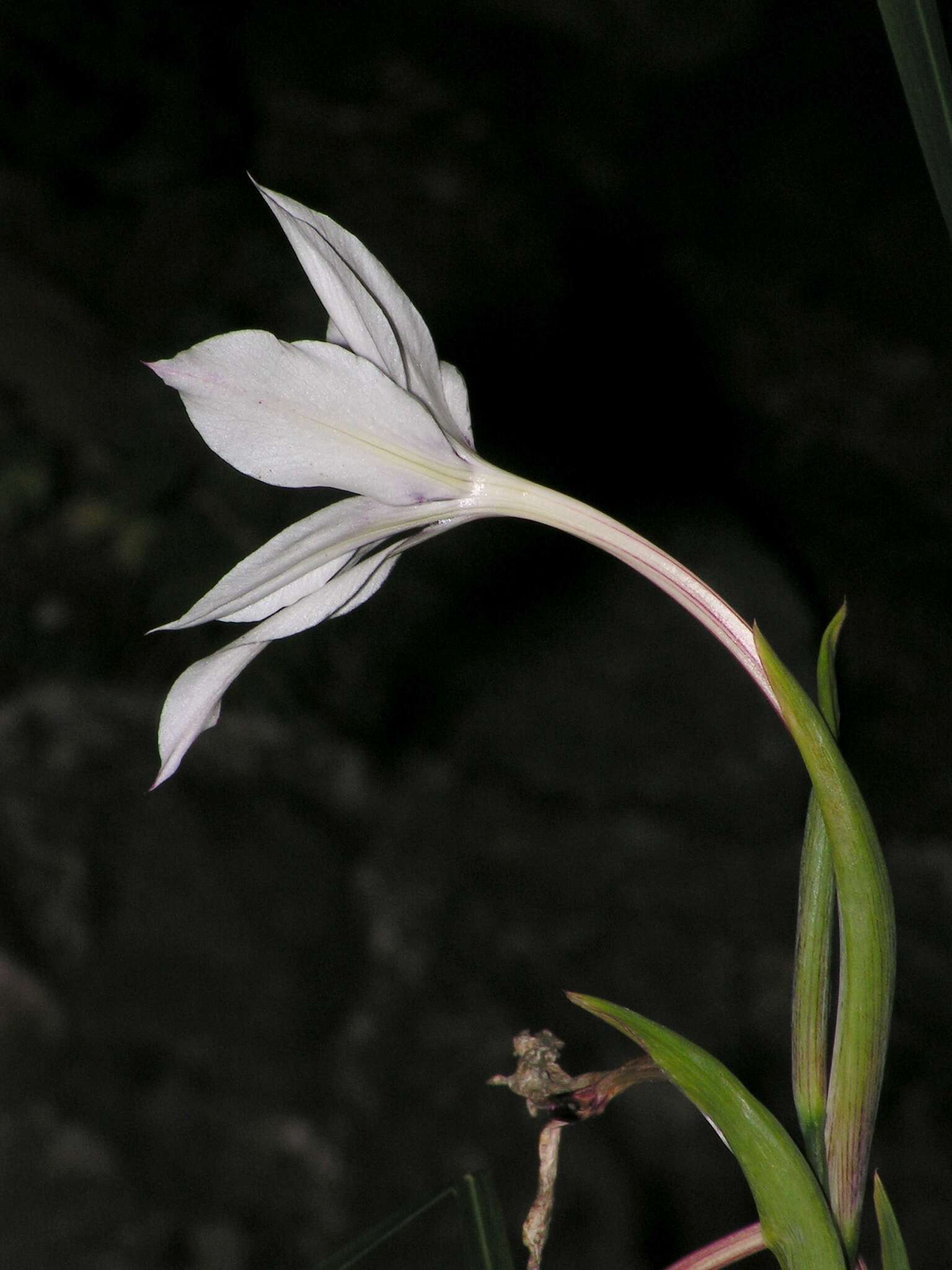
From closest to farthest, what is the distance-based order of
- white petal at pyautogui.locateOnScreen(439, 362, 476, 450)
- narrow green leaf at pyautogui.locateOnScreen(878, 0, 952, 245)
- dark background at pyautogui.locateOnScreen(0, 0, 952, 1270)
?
narrow green leaf at pyautogui.locateOnScreen(878, 0, 952, 245)
white petal at pyautogui.locateOnScreen(439, 362, 476, 450)
dark background at pyautogui.locateOnScreen(0, 0, 952, 1270)

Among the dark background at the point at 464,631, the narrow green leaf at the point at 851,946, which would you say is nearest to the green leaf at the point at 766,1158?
the narrow green leaf at the point at 851,946

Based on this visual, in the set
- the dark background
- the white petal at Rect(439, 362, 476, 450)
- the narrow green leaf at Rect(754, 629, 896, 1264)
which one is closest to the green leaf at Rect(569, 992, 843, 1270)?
the narrow green leaf at Rect(754, 629, 896, 1264)

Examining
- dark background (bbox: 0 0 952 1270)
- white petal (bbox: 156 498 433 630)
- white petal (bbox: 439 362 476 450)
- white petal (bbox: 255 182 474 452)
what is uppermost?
white petal (bbox: 255 182 474 452)

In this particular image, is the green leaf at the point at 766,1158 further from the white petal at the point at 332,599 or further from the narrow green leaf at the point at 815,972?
the white petal at the point at 332,599

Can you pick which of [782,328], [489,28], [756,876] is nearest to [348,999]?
[756,876]

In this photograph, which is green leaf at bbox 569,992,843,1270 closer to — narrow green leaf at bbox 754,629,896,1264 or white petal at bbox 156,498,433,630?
narrow green leaf at bbox 754,629,896,1264
